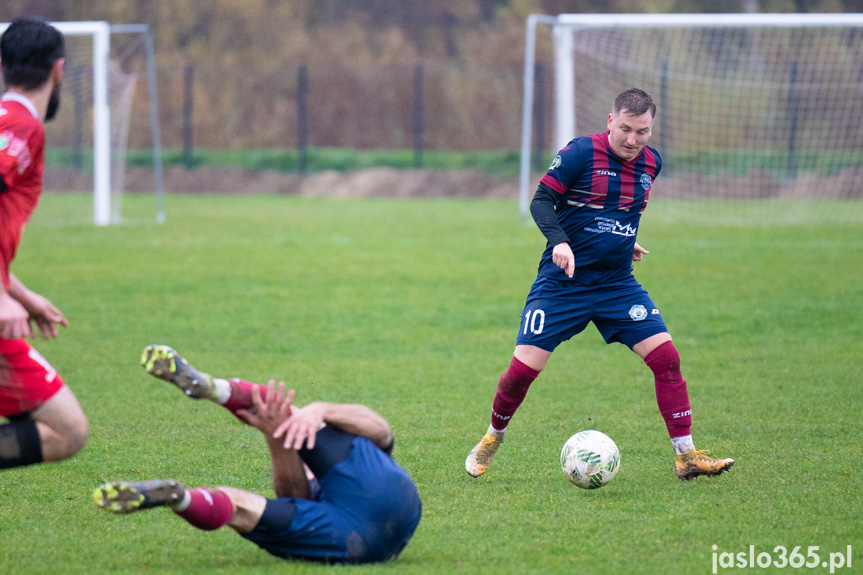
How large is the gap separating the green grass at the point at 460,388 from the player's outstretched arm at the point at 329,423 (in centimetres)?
53

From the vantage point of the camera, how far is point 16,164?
3.72m

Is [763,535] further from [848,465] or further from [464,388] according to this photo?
[464,388]

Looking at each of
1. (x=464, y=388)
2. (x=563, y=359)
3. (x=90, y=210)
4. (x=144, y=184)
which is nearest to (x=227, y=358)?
(x=464, y=388)

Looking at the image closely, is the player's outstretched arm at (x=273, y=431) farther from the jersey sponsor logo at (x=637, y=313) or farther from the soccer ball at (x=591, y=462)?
the jersey sponsor logo at (x=637, y=313)

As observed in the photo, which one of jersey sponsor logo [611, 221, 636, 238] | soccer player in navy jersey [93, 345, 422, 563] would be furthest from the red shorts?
jersey sponsor logo [611, 221, 636, 238]

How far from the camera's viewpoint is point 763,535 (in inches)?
168

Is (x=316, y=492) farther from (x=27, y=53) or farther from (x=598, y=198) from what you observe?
(x=598, y=198)

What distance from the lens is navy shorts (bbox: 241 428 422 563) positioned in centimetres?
377

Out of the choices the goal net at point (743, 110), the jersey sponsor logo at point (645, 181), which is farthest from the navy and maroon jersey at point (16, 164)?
the goal net at point (743, 110)

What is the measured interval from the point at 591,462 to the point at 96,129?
14.8m

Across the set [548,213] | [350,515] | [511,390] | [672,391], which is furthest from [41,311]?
[672,391]

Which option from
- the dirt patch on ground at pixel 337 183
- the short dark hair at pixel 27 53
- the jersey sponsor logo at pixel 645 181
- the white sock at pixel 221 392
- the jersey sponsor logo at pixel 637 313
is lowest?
the dirt patch on ground at pixel 337 183

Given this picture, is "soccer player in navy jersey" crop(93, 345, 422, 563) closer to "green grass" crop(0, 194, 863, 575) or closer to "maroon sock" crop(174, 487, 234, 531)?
"maroon sock" crop(174, 487, 234, 531)

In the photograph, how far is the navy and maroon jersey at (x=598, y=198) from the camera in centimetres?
536
